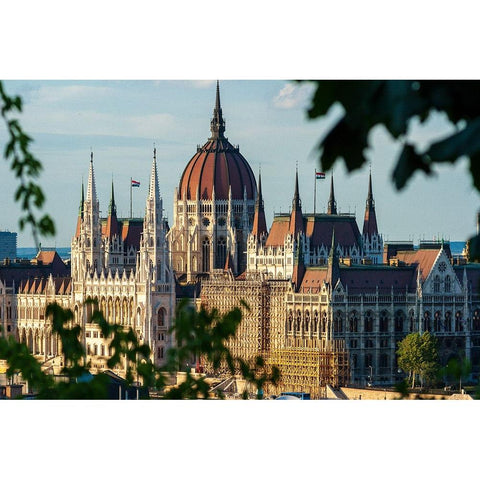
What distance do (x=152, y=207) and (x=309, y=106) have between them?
316 feet

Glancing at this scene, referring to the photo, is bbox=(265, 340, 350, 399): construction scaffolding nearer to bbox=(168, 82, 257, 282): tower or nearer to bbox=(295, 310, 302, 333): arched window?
bbox=(295, 310, 302, 333): arched window

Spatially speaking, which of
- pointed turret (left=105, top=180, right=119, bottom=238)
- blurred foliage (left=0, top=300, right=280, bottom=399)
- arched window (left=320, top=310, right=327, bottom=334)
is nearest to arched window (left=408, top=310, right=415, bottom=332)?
arched window (left=320, top=310, right=327, bottom=334)

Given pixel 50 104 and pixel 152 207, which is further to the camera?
pixel 152 207

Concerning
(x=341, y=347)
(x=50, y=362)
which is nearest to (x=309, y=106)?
(x=341, y=347)

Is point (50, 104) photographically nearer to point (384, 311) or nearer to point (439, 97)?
point (384, 311)

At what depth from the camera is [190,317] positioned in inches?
628

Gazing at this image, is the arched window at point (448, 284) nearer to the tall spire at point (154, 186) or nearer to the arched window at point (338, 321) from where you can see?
the arched window at point (338, 321)

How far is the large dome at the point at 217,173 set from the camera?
111m

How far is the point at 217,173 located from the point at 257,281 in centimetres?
1646

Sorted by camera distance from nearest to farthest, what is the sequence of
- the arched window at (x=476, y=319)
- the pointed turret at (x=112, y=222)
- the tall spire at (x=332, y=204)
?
the arched window at (x=476, y=319) < the tall spire at (x=332, y=204) < the pointed turret at (x=112, y=222)

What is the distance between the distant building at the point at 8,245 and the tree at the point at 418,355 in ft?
80.5

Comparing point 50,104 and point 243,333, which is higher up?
point 50,104

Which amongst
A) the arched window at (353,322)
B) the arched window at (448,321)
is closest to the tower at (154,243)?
the arched window at (353,322)

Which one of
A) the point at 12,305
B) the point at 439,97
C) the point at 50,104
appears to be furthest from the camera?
the point at 12,305
